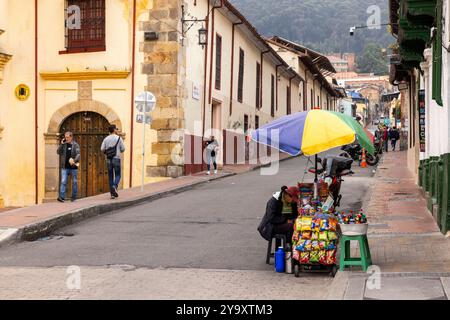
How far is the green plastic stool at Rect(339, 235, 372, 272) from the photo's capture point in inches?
298

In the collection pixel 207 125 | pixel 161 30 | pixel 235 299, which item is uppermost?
pixel 161 30

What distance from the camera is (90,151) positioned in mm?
20391

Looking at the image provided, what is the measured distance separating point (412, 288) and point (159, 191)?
10.7 metres

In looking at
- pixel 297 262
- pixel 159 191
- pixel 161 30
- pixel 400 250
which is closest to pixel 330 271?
pixel 297 262

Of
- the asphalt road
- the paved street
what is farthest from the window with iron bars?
the paved street

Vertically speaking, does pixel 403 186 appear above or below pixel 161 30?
below

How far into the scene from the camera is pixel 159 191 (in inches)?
655

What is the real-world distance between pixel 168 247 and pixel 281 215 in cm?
207

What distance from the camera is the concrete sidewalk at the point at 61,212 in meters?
10.8

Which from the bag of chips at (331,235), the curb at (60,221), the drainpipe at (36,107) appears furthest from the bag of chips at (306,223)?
the drainpipe at (36,107)

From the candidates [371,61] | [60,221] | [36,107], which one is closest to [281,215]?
[60,221]

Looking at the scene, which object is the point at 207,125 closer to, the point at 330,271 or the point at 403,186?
the point at 403,186

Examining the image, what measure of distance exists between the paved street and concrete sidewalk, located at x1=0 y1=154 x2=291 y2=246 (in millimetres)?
212

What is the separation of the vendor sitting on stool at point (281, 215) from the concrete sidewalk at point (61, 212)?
4295mm
